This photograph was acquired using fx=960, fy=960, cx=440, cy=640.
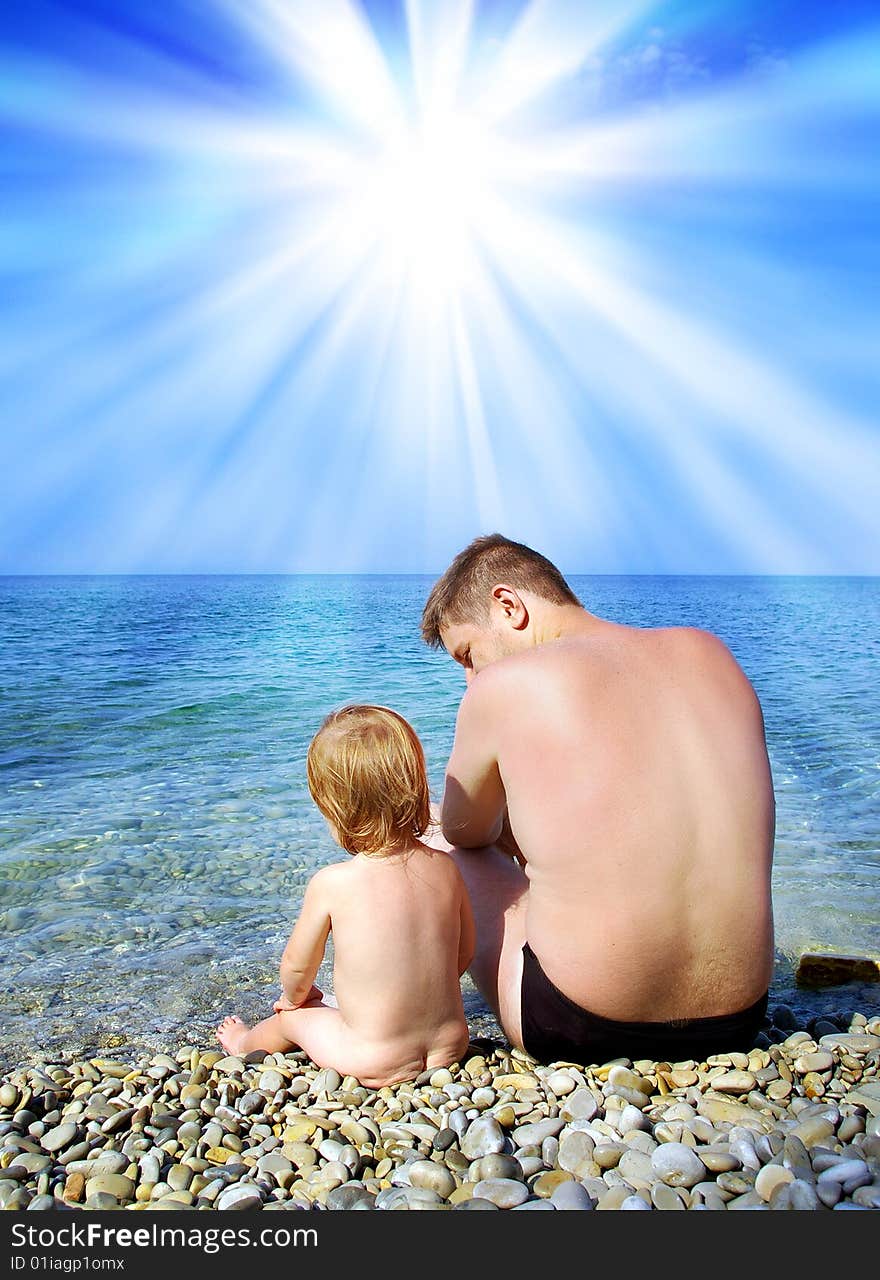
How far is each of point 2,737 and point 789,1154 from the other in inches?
345

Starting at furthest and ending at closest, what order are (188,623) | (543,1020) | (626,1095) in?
(188,623) → (543,1020) → (626,1095)

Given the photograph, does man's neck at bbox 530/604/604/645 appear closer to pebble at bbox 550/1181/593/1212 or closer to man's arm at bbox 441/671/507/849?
man's arm at bbox 441/671/507/849

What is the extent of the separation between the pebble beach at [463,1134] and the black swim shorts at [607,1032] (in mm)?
39

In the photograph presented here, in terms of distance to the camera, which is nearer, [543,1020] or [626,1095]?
[626,1095]

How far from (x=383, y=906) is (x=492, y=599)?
0.93m

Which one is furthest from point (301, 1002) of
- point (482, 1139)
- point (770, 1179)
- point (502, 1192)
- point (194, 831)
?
point (194, 831)

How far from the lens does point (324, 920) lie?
2.71 m

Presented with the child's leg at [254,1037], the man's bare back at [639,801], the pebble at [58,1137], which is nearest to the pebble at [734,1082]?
the man's bare back at [639,801]

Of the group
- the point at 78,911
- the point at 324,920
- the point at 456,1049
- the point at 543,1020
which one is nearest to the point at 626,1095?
the point at 543,1020

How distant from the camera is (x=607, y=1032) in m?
2.58

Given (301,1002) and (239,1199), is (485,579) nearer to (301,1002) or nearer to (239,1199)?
(301,1002)

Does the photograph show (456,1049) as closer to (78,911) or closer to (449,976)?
(449,976)

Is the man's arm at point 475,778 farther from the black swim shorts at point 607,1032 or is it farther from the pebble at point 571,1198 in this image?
the pebble at point 571,1198

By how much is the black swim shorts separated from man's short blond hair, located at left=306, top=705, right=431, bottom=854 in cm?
52
